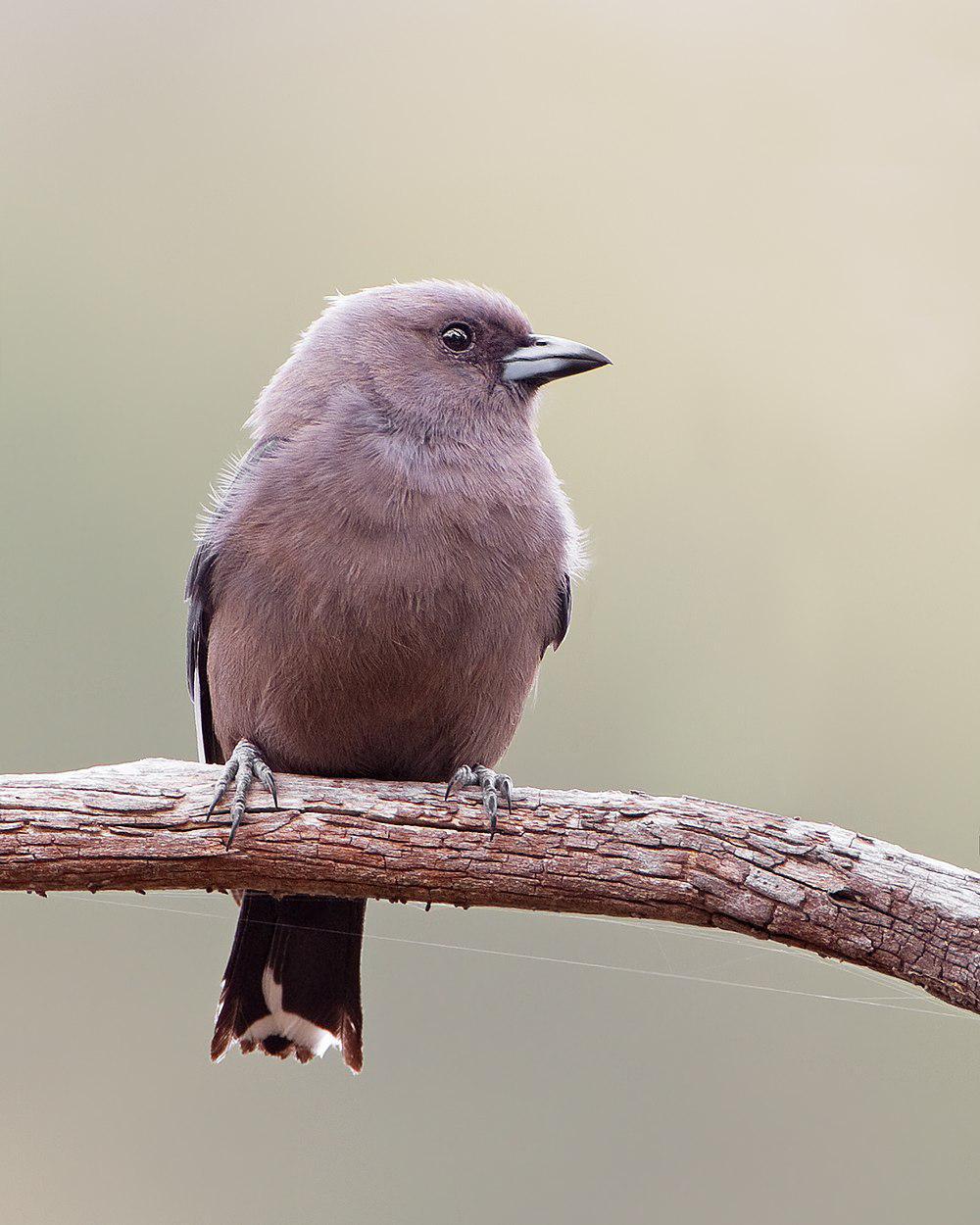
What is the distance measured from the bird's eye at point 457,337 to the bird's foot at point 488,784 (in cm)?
137

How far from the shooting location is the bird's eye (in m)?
4.46

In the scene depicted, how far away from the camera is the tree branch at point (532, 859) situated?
342 cm

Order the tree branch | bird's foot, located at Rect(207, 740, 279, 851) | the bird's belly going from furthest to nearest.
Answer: the bird's belly, bird's foot, located at Rect(207, 740, 279, 851), the tree branch

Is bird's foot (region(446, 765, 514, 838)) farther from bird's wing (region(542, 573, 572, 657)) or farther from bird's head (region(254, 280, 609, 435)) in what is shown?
bird's head (region(254, 280, 609, 435))

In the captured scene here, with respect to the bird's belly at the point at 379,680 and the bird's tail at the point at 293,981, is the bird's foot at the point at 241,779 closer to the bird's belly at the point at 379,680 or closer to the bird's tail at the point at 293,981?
the bird's belly at the point at 379,680

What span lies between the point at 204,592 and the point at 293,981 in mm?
1248

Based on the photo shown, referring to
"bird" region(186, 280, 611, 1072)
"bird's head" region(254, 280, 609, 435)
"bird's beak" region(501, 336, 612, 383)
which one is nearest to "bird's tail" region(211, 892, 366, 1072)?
"bird" region(186, 280, 611, 1072)

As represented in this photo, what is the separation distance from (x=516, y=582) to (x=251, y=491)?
0.82 m

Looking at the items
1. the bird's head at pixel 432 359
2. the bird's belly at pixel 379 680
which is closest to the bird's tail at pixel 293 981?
the bird's belly at pixel 379 680

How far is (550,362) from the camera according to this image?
4.44 metres

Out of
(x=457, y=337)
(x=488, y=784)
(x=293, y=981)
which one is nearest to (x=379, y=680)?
(x=488, y=784)

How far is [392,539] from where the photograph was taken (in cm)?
388

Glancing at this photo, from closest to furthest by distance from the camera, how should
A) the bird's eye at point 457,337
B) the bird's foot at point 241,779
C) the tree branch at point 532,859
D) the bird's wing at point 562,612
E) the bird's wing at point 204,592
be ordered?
1. the tree branch at point 532,859
2. the bird's foot at point 241,779
3. the bird's wing at point 204,592
4. the bird's wing at point 562,612
5. the bird's eye at point 457,337

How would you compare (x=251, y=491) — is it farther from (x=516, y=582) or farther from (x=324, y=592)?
(x=516, y=582)
